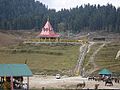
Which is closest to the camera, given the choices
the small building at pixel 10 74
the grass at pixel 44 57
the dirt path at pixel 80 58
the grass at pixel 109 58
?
the small building at pixel 10 74

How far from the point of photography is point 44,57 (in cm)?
9169

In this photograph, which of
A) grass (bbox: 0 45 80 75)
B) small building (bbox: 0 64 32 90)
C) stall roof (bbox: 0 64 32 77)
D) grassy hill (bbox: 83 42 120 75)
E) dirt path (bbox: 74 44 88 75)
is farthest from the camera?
grass (bbox: 0 45 80 75)

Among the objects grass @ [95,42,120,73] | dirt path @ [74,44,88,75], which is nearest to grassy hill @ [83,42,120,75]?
grass @ [95,42,120,73]

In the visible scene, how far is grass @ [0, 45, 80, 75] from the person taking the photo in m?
82.4

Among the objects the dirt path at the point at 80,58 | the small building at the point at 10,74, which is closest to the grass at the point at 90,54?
the dirt path at the point at 80,58

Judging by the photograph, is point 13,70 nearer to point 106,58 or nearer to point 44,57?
point 44,57

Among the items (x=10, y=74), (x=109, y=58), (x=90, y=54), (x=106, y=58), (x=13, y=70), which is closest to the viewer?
(x=10, y=74)

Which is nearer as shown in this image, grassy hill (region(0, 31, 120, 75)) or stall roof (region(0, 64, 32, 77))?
stall roof (region(0, 64, 32, 77))

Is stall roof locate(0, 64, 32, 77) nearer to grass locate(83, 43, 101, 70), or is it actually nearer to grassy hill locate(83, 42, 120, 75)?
grassy hill locate(83, 42, 120, 75)

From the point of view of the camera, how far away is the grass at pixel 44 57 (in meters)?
82.4

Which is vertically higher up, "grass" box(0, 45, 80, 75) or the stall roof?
the stall roof

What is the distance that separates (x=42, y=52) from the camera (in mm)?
97438

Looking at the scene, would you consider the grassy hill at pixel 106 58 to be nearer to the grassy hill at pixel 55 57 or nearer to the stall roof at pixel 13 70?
the grassy hill at pixel 55 57

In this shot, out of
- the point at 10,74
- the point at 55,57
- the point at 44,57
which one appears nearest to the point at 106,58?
the point at 55,57
